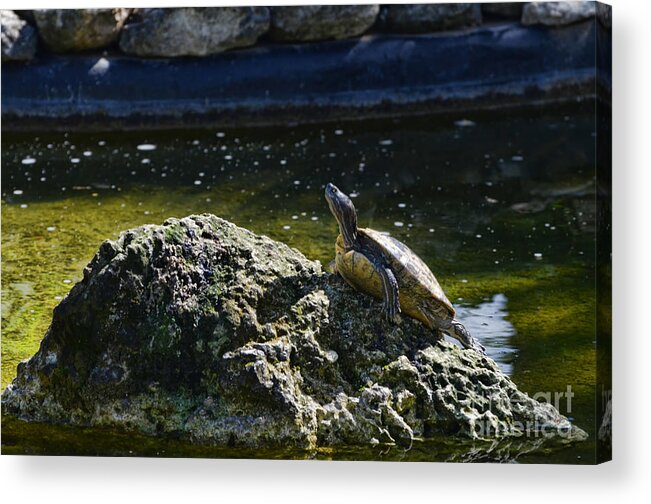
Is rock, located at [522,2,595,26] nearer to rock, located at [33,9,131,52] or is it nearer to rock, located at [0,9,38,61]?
rock, located at [33,9,131,52]

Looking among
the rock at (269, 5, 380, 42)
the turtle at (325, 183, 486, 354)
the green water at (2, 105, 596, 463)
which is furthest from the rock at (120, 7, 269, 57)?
the turtle at (325, 183, 486, 354)

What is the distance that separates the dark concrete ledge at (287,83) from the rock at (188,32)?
7 cm

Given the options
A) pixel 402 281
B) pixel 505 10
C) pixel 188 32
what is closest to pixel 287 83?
pixel 188 32

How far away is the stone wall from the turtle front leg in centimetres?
169

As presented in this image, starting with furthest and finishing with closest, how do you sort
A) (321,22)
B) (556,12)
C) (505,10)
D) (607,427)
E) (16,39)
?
(321,22)
(16,39)
(505,10)
(556,12)
(607,427)

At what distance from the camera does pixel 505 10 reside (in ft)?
19.3

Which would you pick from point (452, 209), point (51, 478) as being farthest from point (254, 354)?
point (452, 209)

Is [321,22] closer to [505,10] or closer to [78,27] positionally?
[505,10]

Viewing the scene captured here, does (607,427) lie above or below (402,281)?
below

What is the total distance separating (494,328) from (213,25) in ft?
7.28

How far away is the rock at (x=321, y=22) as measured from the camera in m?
6.33

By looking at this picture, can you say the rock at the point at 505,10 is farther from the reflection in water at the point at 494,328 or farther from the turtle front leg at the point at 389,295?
the turtle front leg at the point at 389,295

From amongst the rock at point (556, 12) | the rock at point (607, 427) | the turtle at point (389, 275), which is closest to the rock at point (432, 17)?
the rock at point (556, 12)

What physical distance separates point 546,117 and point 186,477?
2559mm
